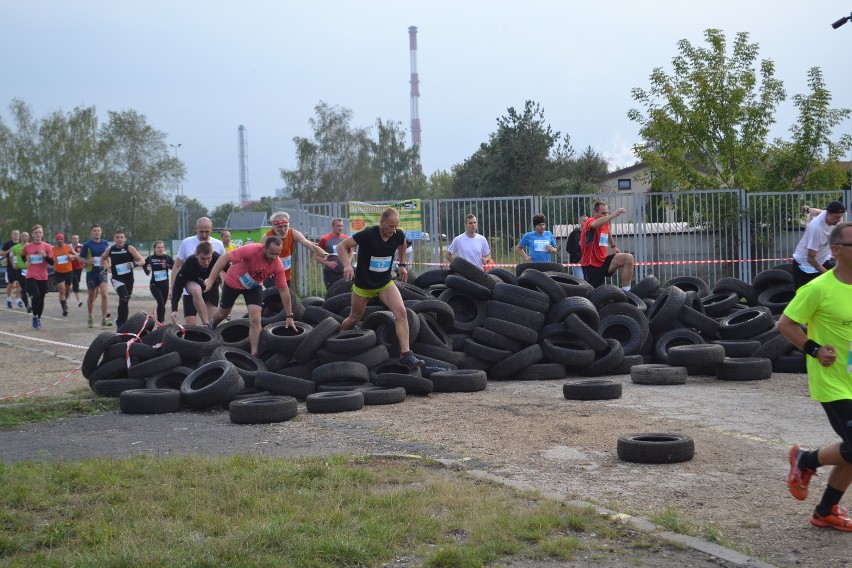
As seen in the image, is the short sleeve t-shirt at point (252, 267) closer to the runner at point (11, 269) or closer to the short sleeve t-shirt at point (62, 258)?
the short sleeve t-shirt at point (62, 258)

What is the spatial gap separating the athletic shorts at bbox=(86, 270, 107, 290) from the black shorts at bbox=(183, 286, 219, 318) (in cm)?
644

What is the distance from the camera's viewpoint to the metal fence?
76.2 feet

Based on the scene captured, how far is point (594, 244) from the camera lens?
630 inches

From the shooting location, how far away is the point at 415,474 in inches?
266

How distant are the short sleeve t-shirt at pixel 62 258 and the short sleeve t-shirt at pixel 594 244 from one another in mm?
14299

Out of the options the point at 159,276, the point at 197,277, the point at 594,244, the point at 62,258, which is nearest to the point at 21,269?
the point at 62,258

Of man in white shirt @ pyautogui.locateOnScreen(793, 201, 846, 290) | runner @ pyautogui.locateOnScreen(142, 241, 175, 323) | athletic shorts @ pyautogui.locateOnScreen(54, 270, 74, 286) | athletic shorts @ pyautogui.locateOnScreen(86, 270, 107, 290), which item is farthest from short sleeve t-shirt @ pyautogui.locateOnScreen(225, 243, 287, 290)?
athletic shorts @ pyautogui.locateOnScreen(54, 270, 74, 286)

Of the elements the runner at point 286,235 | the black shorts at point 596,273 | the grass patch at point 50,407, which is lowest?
the grass patch at point 50,407

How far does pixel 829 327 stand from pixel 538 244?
1228 centimetres

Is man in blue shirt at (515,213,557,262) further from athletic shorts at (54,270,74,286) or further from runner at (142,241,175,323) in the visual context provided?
athletic shorts at (54,270,74,286)

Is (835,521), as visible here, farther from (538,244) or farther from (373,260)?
(538,244)

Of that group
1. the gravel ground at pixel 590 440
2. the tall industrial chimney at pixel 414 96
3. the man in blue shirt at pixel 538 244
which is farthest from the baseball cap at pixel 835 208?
the tall industrial chimney at pixel 414 96

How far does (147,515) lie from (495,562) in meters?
2.16

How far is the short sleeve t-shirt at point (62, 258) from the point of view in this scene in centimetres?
2431
